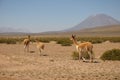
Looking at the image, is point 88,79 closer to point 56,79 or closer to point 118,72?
point 56,79

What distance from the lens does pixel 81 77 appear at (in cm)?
1350

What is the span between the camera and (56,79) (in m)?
13.0

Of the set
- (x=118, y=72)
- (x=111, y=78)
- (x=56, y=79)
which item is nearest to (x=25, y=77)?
(x=56, y=79)

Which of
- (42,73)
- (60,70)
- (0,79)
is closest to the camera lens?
(0,79)

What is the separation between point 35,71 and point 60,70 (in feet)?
4.31

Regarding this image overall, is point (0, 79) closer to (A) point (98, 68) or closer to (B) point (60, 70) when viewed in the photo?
(B) point (60, 70)

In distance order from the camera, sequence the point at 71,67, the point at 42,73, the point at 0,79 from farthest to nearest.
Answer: the point at 71,67 < the point at 42,73 < the point at 0,79

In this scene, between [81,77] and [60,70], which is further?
[60,70]

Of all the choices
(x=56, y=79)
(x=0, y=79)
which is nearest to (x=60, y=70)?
(x=56, y=79)

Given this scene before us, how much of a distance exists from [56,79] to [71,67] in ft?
12.4

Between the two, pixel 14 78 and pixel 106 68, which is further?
pixel 106 68

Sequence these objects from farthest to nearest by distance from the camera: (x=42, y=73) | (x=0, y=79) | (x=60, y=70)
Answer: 1. (x=60, y=70)
2. (x=42, y=73)
3. (x=0, y=79)

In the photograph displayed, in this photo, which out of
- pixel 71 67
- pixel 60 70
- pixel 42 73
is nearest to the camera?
pixel 42 73

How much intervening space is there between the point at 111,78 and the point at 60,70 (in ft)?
10.5
